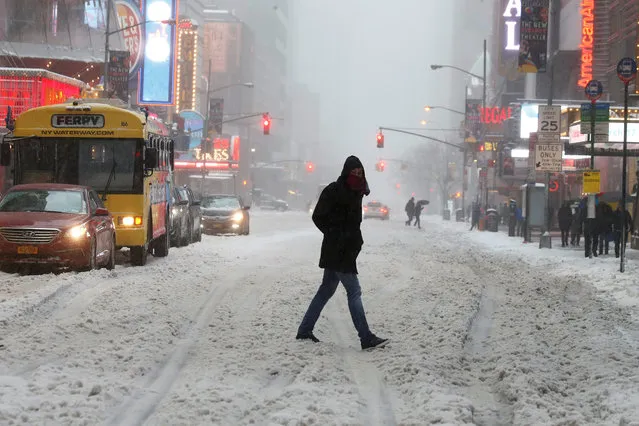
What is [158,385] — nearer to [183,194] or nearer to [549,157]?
[183,194]

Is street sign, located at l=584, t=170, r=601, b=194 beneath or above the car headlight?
above

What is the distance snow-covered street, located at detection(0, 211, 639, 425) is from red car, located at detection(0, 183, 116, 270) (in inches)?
18.3

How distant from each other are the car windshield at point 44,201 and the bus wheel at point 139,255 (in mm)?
2552

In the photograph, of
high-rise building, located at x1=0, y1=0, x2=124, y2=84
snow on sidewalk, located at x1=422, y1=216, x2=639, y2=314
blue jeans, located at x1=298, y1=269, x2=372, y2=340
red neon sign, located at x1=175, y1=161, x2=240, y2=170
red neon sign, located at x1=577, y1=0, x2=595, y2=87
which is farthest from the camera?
red neon sign, located at x1=175, y1=161, x2=240, y2=170

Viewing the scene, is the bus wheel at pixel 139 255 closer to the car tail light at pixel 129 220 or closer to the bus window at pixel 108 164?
the car tail light at pixel 129 220

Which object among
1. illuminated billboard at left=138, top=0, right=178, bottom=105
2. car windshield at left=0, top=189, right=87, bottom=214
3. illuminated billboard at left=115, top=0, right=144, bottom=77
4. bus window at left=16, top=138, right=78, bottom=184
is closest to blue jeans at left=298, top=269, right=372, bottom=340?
car windshield at left=0, top=189, right=87, bottom=214

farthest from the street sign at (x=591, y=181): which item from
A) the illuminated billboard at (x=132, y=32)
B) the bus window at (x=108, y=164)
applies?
the illuminated billboard at (x=132, y=32)

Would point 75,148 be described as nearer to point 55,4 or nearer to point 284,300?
point 284,300

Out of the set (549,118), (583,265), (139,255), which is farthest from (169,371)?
(549,118)

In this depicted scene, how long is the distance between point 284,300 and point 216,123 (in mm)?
59209

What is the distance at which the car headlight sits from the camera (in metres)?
16.3

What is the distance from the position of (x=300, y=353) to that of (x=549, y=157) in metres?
21.6

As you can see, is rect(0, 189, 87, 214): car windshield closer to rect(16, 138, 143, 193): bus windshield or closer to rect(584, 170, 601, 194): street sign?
rect(16, 138, 143, 193): bus windshield

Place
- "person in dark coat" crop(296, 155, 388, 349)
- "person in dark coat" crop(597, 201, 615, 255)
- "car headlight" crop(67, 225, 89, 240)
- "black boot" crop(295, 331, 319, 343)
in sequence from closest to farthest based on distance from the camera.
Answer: "person in dark coat" crop(296, 155, 388, 349)
"black boot" crop(295, 331, 319, 343)
"car headlight" crop(67, 225, 89, 240)
"person in dark coat" crop(597, 201, 615, 255)
